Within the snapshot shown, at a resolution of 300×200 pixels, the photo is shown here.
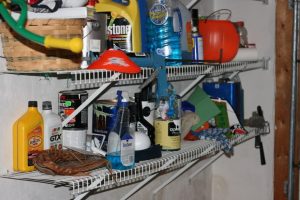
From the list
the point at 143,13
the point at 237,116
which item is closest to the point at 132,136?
the point at 143,13

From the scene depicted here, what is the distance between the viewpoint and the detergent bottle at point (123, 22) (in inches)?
69.4

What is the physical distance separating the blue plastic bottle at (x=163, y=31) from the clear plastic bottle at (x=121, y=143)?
0.37m

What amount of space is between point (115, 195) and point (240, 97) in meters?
0.95

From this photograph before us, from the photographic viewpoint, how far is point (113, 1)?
1800mm

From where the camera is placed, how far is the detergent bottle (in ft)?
5.78

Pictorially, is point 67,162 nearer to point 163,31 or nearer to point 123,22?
point 123,22

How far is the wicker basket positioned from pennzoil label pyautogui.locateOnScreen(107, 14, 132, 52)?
0.84ft

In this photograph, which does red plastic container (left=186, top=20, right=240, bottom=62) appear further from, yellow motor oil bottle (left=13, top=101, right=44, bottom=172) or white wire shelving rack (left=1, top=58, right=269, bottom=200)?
yellow motor oil bottle (left=13, top=101, right=44, bottom=172)

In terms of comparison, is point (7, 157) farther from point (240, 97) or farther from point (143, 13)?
point (240, 97)

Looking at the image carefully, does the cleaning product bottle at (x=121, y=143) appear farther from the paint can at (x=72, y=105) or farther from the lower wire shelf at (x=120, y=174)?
the paint can at (x=72, y=105)

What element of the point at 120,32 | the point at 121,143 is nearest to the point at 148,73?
the point at 120,32

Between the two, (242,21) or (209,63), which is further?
(242,21)

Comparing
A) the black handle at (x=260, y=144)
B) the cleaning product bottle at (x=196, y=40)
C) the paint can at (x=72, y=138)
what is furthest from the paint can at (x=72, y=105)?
the black handle at (x=260, y=144)

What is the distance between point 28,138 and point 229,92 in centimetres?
133
